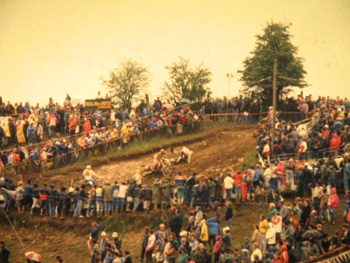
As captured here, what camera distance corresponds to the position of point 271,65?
36281 millimetres

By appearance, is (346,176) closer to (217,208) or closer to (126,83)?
(217,208)

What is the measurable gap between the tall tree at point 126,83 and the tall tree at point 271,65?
7550 millimetres

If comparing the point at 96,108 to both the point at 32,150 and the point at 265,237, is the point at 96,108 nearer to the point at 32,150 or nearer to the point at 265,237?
the point at 32,150

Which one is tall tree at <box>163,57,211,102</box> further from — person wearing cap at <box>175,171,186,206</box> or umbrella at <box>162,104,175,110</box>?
person wearing cap at <box>175,171,186,206</box>

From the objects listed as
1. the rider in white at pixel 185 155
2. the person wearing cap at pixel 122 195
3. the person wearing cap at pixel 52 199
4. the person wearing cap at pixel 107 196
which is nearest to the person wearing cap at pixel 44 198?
the person wearing cap at pixel 52 199

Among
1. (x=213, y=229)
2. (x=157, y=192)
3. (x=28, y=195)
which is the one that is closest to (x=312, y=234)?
(x=213, y=229)

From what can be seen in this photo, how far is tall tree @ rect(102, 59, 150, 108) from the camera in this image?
39.1 metres

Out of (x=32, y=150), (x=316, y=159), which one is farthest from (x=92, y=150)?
(x=316, y=159)

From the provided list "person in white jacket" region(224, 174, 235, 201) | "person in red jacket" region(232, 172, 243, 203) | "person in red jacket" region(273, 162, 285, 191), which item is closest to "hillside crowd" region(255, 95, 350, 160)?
"person in red jacket" region(273, 162, 285, 191)

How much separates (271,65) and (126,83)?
34.0 ft

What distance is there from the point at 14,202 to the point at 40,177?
130 inches

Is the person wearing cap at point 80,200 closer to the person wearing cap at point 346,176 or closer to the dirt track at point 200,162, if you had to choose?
the dirt track at point 200,162

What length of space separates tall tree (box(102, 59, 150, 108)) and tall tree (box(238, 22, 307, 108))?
7.55 metres

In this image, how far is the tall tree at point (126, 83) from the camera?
39062 mm
